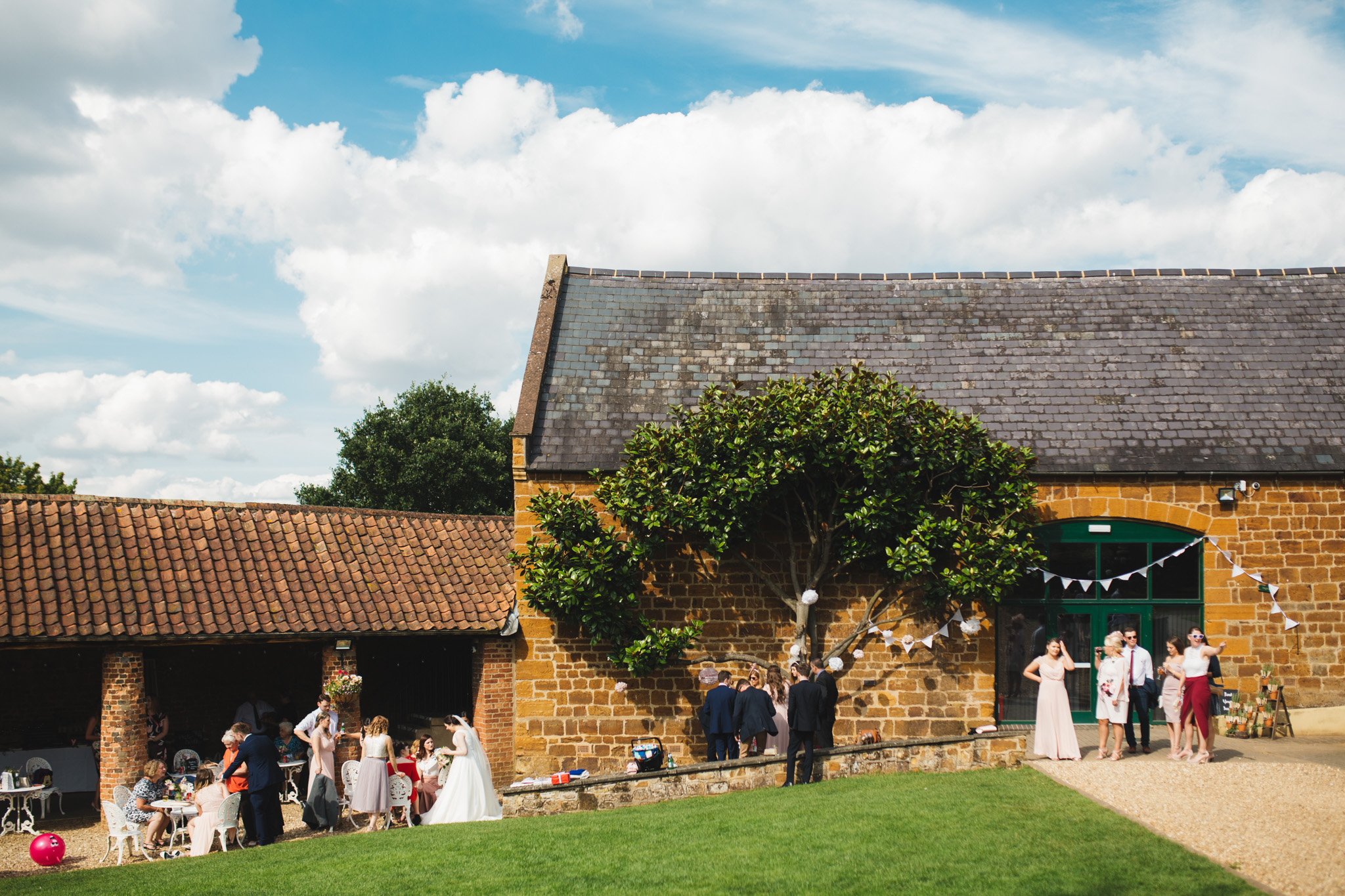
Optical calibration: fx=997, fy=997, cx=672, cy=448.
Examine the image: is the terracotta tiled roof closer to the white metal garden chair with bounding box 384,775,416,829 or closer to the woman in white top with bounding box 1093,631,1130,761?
the white metal garden chair with bounding box 384,775,416,829

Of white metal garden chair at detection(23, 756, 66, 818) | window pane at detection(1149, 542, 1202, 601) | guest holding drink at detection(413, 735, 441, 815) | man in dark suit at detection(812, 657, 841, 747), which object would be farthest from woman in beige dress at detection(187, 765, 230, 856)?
window pane at detection(1149, 542, 1202, 601)

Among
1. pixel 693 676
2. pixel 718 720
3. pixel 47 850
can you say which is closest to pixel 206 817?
pixel 47 850

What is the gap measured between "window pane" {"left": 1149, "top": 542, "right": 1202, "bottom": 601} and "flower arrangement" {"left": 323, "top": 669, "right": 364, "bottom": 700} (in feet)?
39.6

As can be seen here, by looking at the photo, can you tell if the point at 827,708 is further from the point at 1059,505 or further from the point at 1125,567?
the point at 1125,567

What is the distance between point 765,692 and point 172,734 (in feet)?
34.1

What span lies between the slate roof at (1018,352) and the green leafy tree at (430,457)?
19.0m

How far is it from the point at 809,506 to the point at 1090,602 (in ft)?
15.3

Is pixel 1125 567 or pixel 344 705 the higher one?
pixel 1125 567

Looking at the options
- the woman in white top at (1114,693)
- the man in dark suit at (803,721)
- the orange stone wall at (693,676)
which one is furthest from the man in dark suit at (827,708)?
the woman in white top at (1114,693)

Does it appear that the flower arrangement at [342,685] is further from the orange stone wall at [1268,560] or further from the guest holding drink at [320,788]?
the orange stone wall at [1268,560]

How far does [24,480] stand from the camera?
36.4 m

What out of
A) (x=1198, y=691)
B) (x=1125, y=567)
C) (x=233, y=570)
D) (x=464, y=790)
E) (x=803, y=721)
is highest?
(x=233, y=570)

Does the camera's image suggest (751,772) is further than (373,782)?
No

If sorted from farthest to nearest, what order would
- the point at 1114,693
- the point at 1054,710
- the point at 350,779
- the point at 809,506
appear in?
the point at 809,506 < the point at 350,779 < the point at 1054,710 < the point at 1114,693
